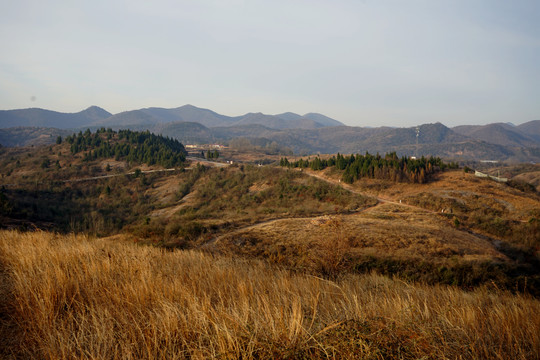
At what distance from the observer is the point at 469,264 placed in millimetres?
12555

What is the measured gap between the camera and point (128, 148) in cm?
8694

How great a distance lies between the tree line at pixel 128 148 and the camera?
256 feet

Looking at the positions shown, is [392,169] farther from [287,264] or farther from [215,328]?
[215,328]

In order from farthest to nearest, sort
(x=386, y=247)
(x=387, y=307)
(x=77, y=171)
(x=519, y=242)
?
(x=77, y=171) → (x=519, y=242) → (x=386, y=247) → (x=387, y=307)

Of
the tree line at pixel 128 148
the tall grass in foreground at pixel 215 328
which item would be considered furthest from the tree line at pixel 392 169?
the tree line at pixel 128 148

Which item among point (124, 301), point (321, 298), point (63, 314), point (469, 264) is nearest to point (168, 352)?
point (124, 301)

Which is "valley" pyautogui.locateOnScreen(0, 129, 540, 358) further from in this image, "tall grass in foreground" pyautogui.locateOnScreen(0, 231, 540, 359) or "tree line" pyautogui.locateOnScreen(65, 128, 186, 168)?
"tree line" pyautogui.locateOnScreen(65, 128, 186, 168)

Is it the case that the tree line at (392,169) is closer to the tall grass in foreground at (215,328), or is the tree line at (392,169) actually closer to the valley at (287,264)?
the valley at (287,264)

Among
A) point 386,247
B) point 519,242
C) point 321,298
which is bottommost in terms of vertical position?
point 519,242

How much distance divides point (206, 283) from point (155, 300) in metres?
0.90

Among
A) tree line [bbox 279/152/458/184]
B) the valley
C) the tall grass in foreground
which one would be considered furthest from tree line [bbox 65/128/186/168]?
the tall grass in foreground

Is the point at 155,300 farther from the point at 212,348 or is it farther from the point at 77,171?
the point at 77,171

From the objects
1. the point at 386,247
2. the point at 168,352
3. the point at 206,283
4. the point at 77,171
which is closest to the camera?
the point at 168,352

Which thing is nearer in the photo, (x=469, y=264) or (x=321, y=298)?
(x=321, y=298)
